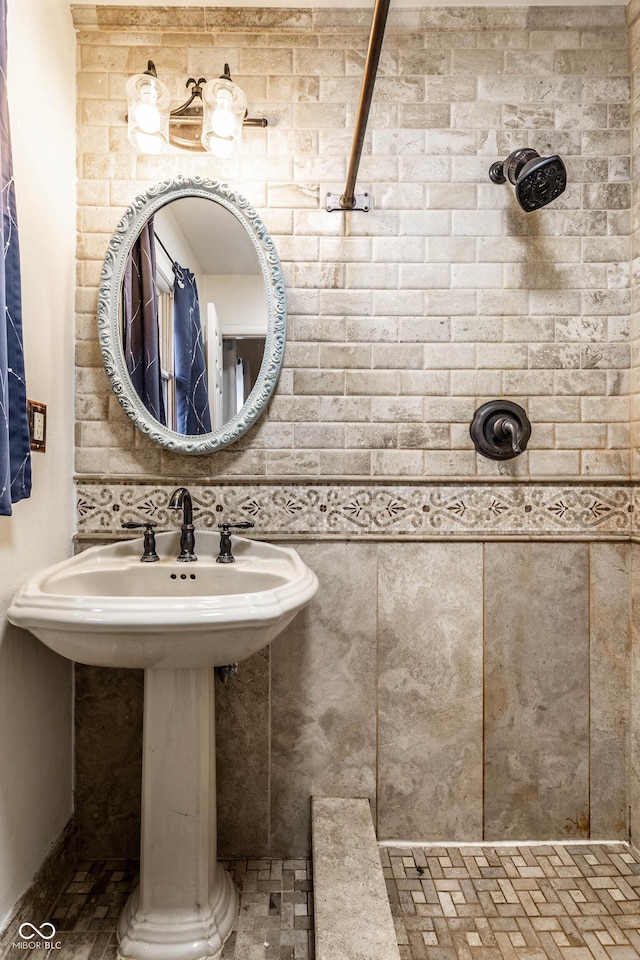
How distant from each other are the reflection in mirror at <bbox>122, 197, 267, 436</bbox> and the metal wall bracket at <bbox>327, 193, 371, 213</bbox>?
26 cm

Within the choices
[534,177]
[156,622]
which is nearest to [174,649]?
[156,622]

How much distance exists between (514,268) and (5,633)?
64.8 inches

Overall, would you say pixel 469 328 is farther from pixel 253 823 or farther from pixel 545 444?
pixel 253 823

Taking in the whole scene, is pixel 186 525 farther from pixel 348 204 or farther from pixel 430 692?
pixel 348 204

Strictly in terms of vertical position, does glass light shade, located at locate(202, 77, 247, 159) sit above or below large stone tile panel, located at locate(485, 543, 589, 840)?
above

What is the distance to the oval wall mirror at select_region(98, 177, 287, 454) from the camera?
1544 mm

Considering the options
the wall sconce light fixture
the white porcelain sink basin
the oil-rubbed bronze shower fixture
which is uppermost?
the wall sconce light fixture

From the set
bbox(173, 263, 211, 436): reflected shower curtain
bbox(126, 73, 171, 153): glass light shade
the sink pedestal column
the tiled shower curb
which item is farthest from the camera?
bbox(173, 263, 211, 436): reflected shower curtain

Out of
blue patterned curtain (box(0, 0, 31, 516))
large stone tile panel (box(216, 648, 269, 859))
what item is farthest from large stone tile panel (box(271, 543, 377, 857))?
blue patterned curtain (box(0, 0, 31, 516))

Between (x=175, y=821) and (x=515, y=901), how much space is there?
88cm

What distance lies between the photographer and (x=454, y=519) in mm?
1605

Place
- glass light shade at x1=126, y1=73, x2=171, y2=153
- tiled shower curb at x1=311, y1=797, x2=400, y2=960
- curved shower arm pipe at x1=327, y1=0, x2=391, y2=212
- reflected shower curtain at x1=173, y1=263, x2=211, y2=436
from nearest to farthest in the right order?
curved shower arm pipe at x1=327, y1=0, x2=391, y2=212 → tiled shower curb at x1=311, y1=797, x2=400, y2=960 → glass light shade at x1=126, y1=73, x2=171, y2=153 → reflected shower curtain at x1=173, y1=263, x2=211, y2=436

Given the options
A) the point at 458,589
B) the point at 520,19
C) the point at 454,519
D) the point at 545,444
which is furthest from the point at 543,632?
the point at 520,19

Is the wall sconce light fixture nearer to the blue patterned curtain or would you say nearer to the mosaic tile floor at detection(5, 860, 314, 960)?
the blue patterned curtain
